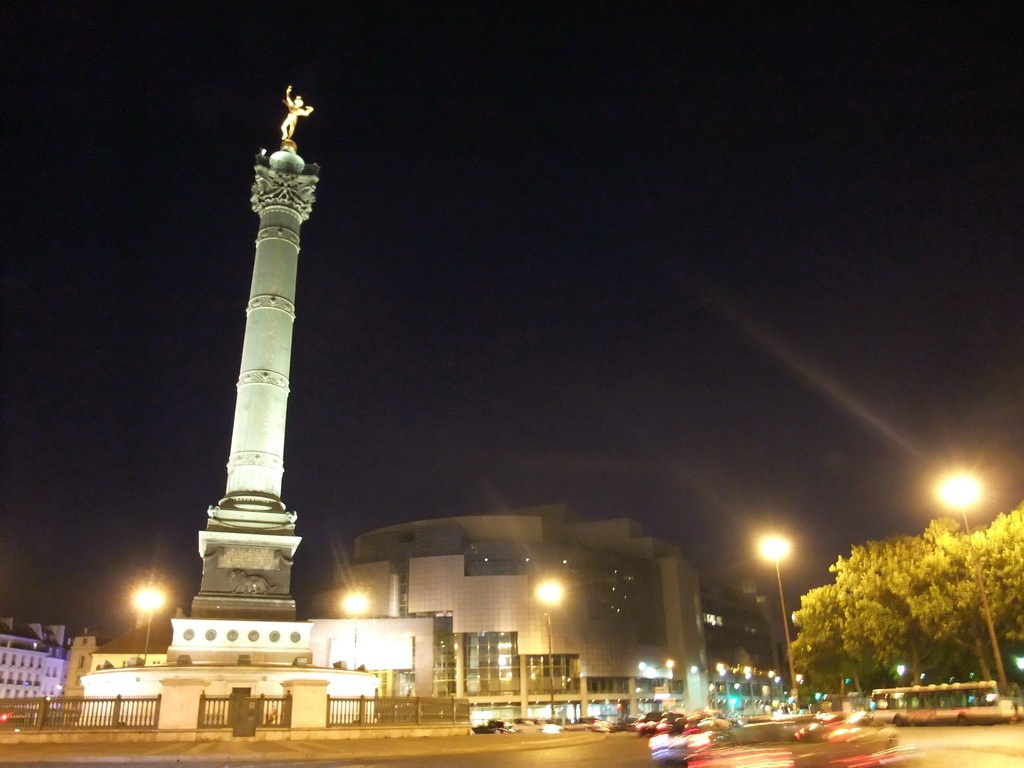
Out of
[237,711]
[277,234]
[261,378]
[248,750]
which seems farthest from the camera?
[277,234]

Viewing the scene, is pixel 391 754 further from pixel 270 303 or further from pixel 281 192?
pixel 281 192

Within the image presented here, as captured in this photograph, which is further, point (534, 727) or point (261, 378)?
point (534, 727)

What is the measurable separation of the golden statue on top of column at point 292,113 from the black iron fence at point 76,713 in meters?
32.8

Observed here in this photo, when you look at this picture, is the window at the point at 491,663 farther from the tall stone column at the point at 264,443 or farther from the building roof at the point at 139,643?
the tall stone column at the point at 264,443

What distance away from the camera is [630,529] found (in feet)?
346

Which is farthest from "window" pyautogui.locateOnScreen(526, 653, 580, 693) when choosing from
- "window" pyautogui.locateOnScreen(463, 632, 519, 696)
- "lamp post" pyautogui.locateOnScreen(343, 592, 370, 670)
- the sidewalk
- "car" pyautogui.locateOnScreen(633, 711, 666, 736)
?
the sidewalk

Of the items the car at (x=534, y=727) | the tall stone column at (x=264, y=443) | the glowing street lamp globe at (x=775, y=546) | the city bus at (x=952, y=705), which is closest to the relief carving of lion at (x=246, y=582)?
the tall stone column at (x=264, y=443)

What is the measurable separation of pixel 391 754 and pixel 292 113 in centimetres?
3788

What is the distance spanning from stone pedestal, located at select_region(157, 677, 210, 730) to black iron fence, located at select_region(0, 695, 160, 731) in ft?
0.84

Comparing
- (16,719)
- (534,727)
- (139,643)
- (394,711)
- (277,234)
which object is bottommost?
(534,727)

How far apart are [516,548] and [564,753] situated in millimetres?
60830

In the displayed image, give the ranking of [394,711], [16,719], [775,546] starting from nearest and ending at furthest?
[16,719]
[394,711]
[775,546]

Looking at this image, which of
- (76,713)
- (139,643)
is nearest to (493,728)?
(76,713)

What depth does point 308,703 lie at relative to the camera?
2597 centimetres
